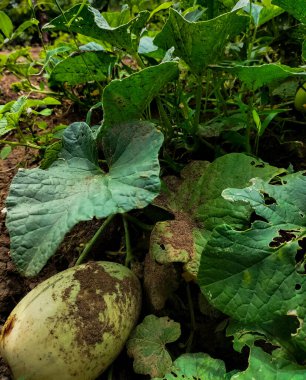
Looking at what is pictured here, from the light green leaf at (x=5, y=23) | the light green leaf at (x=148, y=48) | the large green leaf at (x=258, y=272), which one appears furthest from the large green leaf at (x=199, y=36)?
the light green leaf at (x=5, y=23)

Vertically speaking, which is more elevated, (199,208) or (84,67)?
(84,67)

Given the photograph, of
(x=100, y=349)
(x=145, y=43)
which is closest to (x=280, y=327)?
(x=100, y=349)

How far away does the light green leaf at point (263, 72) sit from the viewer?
99cm

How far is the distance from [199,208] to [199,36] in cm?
39

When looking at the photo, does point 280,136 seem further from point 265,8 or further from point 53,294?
point 53,294

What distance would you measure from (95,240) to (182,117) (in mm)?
496

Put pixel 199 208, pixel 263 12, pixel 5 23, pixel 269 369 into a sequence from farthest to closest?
pixel 5 23
pixel 263 12
pixel 199 208
pixel 269 369

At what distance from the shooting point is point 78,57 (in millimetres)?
1354

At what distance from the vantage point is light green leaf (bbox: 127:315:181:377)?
99cm

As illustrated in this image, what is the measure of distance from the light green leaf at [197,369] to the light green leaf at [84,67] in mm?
827

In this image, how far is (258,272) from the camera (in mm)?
893

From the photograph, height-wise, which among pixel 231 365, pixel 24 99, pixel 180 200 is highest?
pixel 24 99

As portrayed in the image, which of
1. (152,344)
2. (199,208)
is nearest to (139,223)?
(199,208)

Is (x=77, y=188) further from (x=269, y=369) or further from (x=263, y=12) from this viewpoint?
(x=263, y=12)
